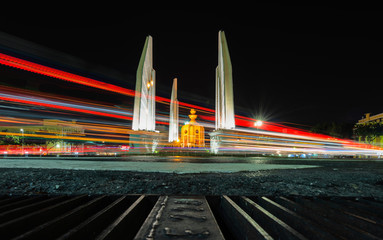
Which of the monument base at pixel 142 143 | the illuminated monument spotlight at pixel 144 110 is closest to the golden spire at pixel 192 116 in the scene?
the illuminated monument spotlight at pixel 144 110

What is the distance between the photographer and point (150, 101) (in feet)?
104

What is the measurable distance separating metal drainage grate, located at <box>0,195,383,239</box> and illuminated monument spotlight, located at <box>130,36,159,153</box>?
82.1 ft

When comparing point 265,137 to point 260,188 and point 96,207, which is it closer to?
point 260,188

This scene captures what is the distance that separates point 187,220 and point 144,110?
28.5 m

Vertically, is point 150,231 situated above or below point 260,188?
above

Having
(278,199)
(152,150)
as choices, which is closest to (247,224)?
(278,199)

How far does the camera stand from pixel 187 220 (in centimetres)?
198

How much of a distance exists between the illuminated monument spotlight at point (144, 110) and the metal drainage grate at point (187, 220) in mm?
25019

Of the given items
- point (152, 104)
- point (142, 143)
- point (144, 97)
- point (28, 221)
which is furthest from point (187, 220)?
point (152, 104)

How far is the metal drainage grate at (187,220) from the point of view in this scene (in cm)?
163

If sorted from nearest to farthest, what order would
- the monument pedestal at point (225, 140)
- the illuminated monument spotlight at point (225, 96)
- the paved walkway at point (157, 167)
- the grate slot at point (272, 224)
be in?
the grate slot at point (272, 224) < the paved walkway at point (157, 167) < the monument pedestal at point (225, 140) < the illuminated monument spotlight at point (225, 96)

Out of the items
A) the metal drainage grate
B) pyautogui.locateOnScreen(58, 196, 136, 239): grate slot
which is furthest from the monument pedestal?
pyautogui.locateOnScreen(58, 196, 136, 239): grate slot

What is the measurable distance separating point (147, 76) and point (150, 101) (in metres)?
3.86

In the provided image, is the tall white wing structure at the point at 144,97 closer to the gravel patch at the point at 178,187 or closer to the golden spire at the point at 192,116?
the golden spire at the point at 192,116
